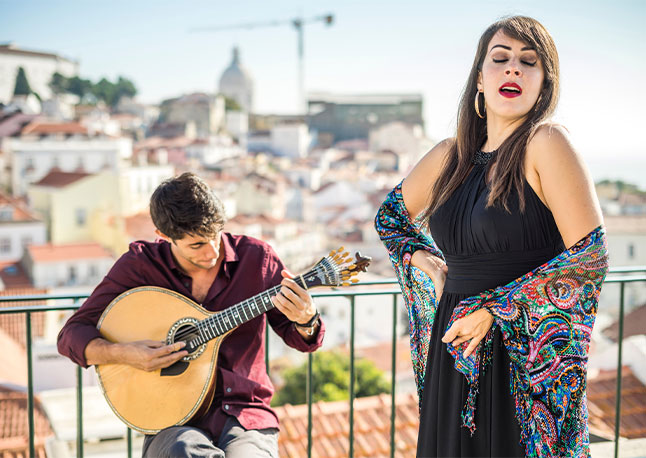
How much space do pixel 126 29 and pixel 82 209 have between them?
45955 millimetres

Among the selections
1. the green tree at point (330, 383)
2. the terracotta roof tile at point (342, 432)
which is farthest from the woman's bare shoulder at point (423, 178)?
the green tree at point (330, 383)

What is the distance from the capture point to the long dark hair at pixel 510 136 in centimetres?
192

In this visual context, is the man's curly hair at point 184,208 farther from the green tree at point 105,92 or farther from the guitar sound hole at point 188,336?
the green tree at point 105,92

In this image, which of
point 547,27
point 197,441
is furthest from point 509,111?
point 197,441

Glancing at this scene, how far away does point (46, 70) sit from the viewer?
83.2 metres

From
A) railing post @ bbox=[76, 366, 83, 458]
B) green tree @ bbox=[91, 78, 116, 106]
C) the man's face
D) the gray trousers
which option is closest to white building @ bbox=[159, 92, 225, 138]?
green tree @ bbox=[91, 78, 116, 106]

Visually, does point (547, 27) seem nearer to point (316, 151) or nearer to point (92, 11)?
point (316, 151)

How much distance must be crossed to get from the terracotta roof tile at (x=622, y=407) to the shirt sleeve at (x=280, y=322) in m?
5.27

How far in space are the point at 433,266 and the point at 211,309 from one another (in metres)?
0.75

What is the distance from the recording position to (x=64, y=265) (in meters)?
38.2

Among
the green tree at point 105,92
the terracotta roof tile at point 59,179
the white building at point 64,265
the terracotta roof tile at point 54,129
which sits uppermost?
the green tree at point 105,92

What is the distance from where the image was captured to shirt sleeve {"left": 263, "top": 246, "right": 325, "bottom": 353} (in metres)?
2.35

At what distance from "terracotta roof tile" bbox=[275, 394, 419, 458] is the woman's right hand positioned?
399 centimetres

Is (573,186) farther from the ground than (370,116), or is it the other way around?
(370,116)
